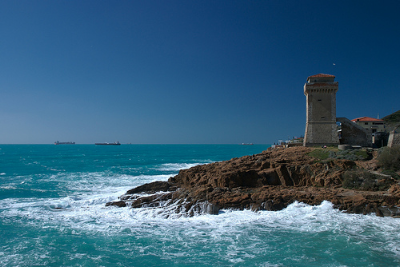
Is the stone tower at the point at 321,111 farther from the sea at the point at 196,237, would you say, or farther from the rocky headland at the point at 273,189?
the sea at the point at 196,237

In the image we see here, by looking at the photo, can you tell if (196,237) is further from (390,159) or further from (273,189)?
(390,159)

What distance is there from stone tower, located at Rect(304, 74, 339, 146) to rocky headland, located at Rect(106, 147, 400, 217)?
6.88 m

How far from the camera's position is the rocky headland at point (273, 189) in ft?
42.0

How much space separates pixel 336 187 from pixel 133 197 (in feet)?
40.5

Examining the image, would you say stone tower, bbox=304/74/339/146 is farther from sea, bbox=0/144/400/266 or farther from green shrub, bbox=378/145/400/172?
sea, bbox=0/144/400/266

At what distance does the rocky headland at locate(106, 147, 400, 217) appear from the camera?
12.8m

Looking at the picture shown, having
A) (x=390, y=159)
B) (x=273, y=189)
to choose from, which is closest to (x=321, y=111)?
(x=390, y=159)

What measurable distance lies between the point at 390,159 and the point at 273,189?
26.2 ft

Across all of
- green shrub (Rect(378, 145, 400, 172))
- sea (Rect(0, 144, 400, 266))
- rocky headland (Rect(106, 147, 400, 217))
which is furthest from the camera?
green shrub (Rect(378, 145, 400, 172))

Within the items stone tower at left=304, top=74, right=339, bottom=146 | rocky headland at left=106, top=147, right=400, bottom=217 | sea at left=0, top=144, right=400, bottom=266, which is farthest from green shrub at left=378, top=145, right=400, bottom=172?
stone tower at left=304, top=74, right=339, bottom=146

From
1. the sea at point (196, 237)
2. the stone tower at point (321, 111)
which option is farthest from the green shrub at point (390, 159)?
the stone tower at point (321, 111)

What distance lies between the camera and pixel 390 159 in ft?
52.6

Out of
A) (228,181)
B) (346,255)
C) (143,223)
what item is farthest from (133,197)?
(346,255)

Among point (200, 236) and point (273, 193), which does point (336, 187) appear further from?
point (200, 236)
